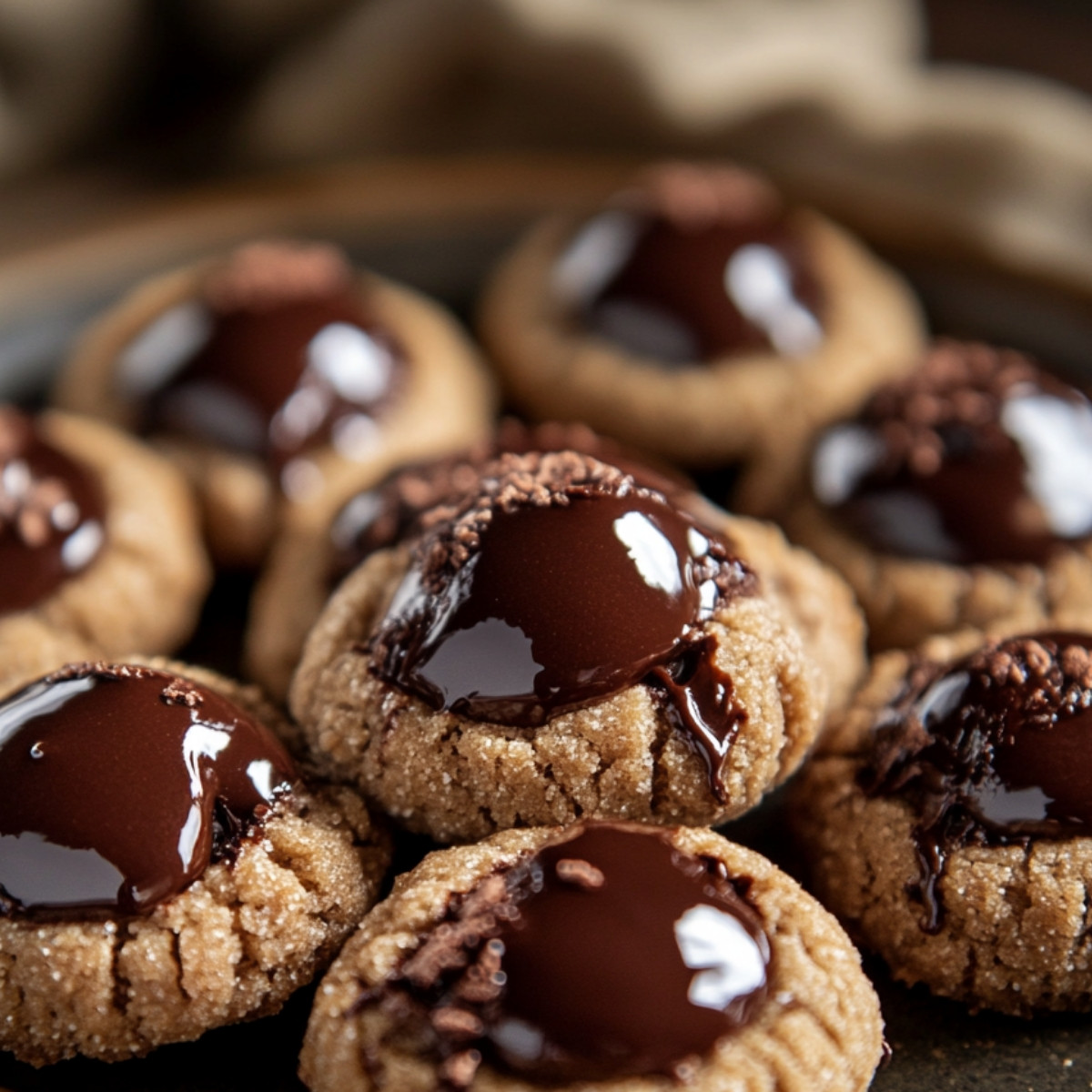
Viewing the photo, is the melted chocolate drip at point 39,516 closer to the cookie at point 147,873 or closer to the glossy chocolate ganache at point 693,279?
the cookie at point 147,873

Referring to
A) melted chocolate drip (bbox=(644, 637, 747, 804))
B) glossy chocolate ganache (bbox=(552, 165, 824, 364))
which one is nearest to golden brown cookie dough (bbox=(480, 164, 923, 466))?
glossy chocolate ganache (bbox=(552, 165, 824, 364))

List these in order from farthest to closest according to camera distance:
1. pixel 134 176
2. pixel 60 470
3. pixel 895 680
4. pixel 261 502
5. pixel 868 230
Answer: pixel 134 176
pixel 868 230
pixel 261 502
pixel 60 470
pixel 895 680

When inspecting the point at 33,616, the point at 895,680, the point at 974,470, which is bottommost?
the point at 33,616

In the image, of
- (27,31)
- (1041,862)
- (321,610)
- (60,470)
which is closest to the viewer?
(1041,862)

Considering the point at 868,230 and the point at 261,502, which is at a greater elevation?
the point at 868,230

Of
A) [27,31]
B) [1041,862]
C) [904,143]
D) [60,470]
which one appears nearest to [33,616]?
[60,470]

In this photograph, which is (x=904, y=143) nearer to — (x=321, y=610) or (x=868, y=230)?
(x=868, y=230)

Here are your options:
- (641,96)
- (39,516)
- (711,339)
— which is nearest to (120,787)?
(39,516)

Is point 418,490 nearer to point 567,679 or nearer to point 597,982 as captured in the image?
point 567,679
